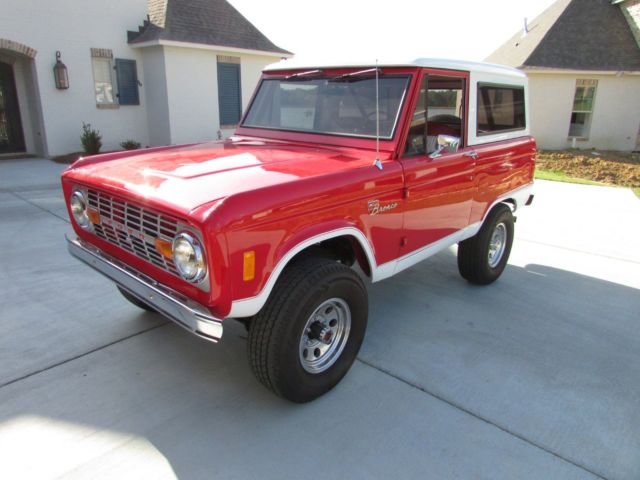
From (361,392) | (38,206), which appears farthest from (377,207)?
(38,206)

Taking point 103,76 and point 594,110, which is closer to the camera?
point 103,76

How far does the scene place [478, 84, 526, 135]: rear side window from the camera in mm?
4090

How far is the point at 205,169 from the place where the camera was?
2.84 meters

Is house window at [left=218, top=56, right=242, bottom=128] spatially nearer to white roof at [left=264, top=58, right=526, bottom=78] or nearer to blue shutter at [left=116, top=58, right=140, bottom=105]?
blue shutter at [left=116, top=58, right=140, bottom=105]

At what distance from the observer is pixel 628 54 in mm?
16109

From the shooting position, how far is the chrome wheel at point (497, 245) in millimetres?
4762

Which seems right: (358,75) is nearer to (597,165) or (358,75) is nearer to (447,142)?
(447,142)

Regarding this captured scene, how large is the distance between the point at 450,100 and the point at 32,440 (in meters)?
3.77

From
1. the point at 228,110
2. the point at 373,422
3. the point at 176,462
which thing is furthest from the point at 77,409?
the point at 228,110

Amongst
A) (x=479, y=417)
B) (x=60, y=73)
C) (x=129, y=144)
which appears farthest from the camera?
(x=129, y=144)

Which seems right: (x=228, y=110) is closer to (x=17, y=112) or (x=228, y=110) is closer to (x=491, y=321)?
(x=17, y=112)

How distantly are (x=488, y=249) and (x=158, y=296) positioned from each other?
317cm

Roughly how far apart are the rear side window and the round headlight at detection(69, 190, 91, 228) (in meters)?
3.15

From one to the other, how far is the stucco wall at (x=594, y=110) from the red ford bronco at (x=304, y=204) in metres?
13.2
